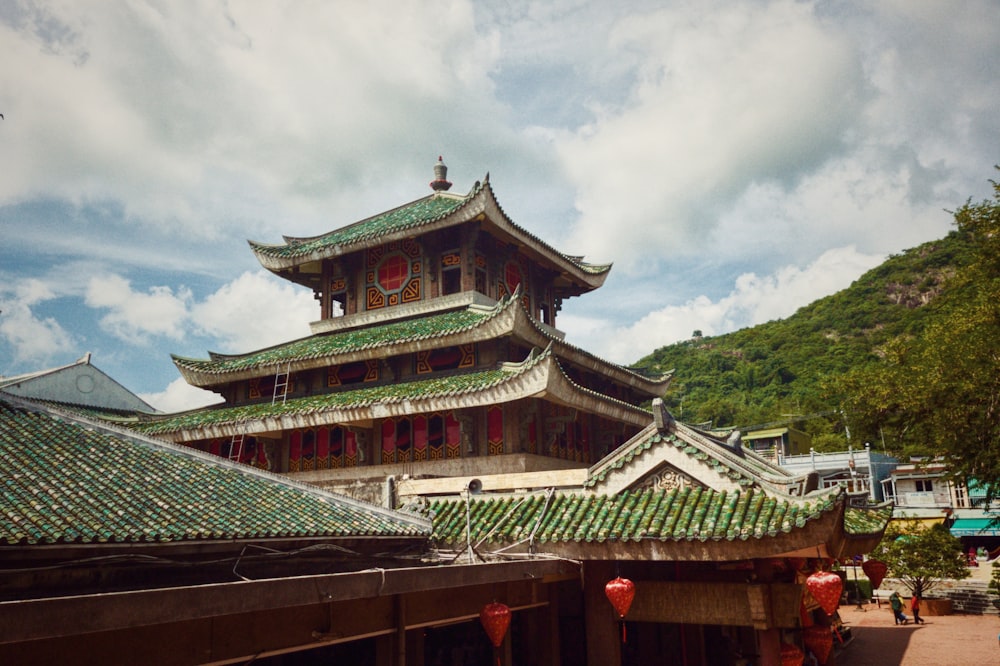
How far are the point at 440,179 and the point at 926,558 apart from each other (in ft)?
84.4

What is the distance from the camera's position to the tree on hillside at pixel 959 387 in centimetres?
1888

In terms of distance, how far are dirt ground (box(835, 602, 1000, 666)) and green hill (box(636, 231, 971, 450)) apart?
38575 mm

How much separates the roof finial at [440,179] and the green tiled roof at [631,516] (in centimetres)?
1553

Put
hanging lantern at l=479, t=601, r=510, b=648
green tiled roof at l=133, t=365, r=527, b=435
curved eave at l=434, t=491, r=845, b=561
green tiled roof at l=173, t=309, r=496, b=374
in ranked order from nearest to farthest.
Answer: curved eave at l=434, t=491, r=845, b=561, hanging lantern at l=479, t=601, r=510, b=648, green tiled roof at l=133, t=365, r=527, b=435, green tiled roof at l=173, t=309, r=496, b=374

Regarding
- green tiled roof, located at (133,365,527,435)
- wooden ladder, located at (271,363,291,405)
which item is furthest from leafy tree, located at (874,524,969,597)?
wooden ladder, located at (271,363,291,405)

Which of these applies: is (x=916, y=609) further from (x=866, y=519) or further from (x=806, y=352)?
(x=806, y=352)

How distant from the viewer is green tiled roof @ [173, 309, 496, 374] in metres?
20.8

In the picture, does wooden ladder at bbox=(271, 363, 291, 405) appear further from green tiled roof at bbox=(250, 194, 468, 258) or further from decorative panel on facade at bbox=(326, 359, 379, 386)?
green tiled roof at bbox=(250, 194, 468, 258)

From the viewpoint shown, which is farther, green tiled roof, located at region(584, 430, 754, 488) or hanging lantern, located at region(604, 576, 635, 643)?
green tiled roof, located at region(584, 430, 754, 488)

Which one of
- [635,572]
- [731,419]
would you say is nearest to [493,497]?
[635,572]

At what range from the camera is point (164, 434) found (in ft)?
74.9

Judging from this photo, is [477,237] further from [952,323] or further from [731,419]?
[731,419]

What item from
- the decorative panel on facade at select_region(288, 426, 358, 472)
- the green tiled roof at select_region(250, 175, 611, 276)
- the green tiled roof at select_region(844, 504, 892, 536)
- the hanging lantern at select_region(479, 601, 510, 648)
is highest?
the green tiled roof at select_region(250, 175, 611, 276)

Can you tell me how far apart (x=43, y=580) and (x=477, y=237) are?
53.9 feet
